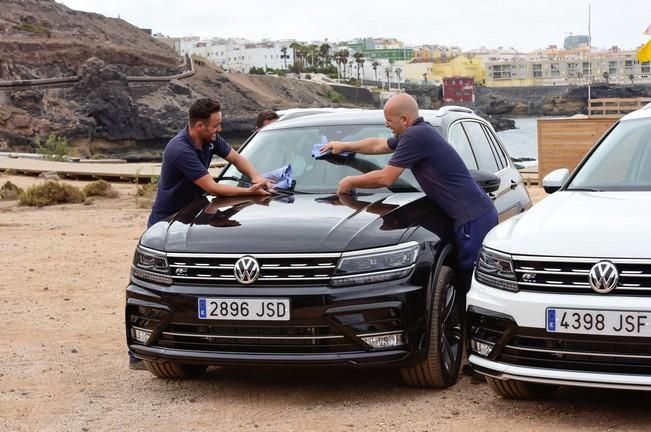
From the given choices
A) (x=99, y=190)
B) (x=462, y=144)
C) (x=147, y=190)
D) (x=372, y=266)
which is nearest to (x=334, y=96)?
(x=99, y=190)

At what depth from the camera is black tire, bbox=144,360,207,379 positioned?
22.0ft

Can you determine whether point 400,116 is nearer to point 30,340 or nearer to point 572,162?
point 30,340

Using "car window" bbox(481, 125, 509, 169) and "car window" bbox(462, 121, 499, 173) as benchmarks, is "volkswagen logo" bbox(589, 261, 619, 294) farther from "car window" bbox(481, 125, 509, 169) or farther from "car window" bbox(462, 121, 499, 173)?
"car window" bbox(481, 125, 509, 169)

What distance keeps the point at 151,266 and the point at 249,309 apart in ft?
2.49

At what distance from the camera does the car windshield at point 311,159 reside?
23.7 ft

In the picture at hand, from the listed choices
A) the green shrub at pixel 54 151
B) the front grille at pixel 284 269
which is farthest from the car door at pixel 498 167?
the green shrub at pixel 54 151

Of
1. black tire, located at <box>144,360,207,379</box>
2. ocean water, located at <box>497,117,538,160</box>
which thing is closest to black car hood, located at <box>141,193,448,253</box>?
black tire, located at <box>144,360,207,379</box>

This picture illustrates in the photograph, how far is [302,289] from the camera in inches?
230

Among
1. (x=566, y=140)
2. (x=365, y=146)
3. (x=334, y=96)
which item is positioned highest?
(x=365, y=146)

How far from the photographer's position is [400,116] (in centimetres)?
681

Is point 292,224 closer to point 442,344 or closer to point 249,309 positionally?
point 249,309

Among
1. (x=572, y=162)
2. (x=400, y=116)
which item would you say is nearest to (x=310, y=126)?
(x=400, y=116)

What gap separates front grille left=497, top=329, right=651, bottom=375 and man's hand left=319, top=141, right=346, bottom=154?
2.15m

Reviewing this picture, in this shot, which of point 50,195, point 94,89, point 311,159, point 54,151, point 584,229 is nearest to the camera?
point 584,229
